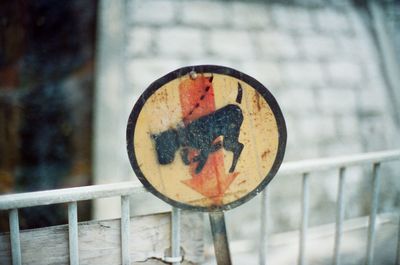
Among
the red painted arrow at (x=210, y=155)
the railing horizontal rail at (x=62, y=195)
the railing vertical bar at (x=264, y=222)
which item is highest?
the red painted arrow at (x=210, y=155)

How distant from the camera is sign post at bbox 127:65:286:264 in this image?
1.11 m

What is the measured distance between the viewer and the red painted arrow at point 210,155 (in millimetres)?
1117

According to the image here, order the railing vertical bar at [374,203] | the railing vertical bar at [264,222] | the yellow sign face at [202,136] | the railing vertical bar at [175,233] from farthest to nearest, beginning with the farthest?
the railing vertical bar at [374,203], the railing vertical bar at [264,222], the railing vertical bar at [175,233], the yellow sign face at [202,136]

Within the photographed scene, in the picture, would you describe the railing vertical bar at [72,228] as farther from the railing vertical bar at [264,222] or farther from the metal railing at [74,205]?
the railing vertical bar at [264,222]

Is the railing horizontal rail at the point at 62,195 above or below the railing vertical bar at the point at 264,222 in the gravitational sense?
above

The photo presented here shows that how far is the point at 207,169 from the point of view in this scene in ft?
3.76

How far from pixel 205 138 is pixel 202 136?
1cm

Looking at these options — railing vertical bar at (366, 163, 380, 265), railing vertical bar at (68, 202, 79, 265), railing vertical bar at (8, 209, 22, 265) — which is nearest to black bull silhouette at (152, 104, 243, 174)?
railing vertical bar at (68, 202, 79, 265)

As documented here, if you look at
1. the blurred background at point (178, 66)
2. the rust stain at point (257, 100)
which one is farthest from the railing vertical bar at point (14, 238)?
the blurred background at point (178, 66)

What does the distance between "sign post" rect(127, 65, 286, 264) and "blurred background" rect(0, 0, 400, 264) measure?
54.0 inches

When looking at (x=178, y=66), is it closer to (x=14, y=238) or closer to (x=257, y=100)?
(x=257, y=100)

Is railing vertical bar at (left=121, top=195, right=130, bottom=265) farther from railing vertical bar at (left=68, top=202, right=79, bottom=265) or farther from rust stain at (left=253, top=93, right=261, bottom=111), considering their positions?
rust stain at (left=253, top=93, right=261, bottom=111)

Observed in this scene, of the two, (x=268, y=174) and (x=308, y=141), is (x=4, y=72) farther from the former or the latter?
(x=268, y=174)

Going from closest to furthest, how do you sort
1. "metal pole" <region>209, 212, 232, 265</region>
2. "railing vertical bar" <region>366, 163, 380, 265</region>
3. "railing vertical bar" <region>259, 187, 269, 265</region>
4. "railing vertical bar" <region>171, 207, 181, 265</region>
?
"metal pole" <region>209, 212, 232, 265</region>
"railing vertical bar" <region>171, 207, 181, 265</region>
"railing vertical bar" <region>259, 187, 269, 265</region>
"railing vertical bar" <region>366, 163, 380, 265</region>
